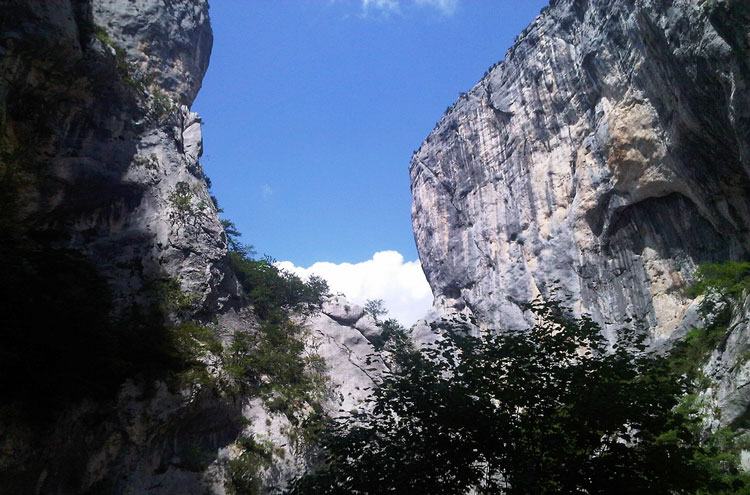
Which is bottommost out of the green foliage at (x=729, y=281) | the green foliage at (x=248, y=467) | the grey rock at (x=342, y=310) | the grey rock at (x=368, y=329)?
the green foliage at (x=248, y=467)

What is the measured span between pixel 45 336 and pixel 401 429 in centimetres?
824

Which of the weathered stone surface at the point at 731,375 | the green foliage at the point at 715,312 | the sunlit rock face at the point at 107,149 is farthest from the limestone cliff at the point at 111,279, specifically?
the green foliage at the point at 715,312

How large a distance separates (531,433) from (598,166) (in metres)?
20.0

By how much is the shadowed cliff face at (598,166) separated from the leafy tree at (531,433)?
2.17 meters

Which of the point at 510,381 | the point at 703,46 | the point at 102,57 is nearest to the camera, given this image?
the point at 510,381

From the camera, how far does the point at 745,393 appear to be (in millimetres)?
10156

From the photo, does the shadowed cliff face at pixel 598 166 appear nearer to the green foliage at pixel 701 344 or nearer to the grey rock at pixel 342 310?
the green foliage at pixel 701 344

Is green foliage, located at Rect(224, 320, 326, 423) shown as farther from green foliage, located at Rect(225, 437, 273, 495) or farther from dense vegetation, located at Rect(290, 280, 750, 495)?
dense vegetation, located at Rect(290, 280, 750, 495)

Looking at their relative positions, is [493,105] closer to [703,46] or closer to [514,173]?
[514,173]

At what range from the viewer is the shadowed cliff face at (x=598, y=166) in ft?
43.3

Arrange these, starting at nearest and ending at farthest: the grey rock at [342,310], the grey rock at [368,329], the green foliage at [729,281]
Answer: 1. the green foliage at [729,281]
2. the grey rock at [342,310]
3. the grey rock at [368,329]

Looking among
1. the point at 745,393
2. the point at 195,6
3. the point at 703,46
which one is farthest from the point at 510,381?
the point at 195,6

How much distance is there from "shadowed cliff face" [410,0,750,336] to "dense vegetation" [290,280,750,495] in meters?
2.08

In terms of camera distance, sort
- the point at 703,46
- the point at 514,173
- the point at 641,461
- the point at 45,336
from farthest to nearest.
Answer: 1. the point at 514,173
2. the point at 703,46
3. the point at 45,336
4. the point at 641,461
